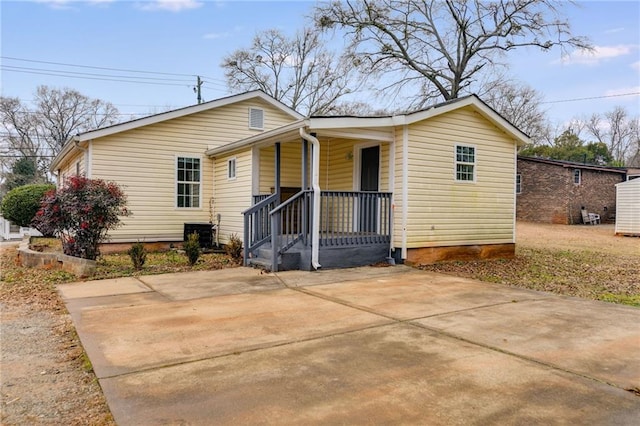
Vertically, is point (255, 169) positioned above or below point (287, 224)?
above

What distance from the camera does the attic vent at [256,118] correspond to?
1375 cm

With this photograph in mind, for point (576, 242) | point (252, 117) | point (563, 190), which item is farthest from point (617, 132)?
point (252, 117)

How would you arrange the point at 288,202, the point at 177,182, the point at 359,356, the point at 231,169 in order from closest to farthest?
the point at 359,356 → the point at 288,202 → the point at 231,169 → the point at 177,182

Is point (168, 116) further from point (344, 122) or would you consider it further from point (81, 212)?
point (344, 122)

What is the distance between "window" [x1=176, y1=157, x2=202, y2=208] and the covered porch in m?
2.81

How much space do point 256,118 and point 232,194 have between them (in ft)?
10.5

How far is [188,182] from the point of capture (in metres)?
12.7

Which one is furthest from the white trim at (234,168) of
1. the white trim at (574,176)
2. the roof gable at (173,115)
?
the white trim at (574,176)

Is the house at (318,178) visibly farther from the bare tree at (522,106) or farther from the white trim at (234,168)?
the bare tree at (522,106)

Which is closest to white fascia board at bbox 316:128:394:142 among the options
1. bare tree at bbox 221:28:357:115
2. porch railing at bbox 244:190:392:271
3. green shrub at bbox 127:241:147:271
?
porch railing at bbox 244:190:392:271

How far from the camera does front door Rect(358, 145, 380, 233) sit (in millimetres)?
9422

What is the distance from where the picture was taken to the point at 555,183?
25219mm

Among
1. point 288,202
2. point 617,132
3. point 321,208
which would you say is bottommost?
point 321,208

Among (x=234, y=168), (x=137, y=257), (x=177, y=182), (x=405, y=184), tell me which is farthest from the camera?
(x=177, y=182)
